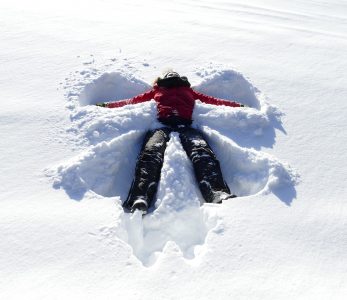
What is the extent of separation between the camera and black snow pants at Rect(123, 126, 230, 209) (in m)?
3.11

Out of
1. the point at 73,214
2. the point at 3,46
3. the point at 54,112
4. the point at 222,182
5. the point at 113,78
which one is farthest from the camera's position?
the point at 3,46

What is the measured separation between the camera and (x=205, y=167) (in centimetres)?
329

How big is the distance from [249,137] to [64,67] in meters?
2.12

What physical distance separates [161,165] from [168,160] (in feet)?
0.23

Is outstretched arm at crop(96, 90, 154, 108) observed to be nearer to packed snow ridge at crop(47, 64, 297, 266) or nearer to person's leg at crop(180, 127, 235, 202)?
packed snow ridge at crop(47, 64, 297, 266)

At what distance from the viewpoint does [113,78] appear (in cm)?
431

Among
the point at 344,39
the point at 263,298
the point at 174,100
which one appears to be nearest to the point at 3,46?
the point at 174,100

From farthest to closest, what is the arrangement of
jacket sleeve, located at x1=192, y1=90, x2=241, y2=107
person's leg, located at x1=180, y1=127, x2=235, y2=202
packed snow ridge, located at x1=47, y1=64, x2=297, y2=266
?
1. jacket sleeve, located at x1=192, y1=90, x2=241, y2=107
2. person's leg, located at x1=180, y1=127, x2=235, y2=202
3. packed snow ridge, located at x1=47, y1=64, x2=297, y2=266

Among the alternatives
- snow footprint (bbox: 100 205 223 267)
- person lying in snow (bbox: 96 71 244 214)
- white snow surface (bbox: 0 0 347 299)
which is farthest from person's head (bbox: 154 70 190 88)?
snow footprint (bbox: 100 205 223 267)

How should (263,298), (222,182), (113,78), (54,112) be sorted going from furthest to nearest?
(113,78) < (54,112) < (222,182) < (263,298)

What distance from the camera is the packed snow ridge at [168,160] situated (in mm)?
2861

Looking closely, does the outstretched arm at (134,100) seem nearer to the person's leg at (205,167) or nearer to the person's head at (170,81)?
the person's head at (170,81)

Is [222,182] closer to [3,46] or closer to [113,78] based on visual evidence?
[113,78]

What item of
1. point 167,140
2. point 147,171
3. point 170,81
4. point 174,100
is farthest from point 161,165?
point 170,81
